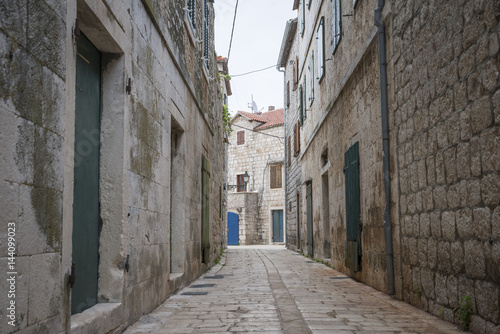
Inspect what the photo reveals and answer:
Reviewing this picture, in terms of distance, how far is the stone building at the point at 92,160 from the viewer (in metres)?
2.07

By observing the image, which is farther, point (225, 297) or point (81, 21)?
point (225, 297)

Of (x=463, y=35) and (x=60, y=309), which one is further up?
(x=463, y=35)

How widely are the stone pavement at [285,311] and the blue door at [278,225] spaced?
21.9 m

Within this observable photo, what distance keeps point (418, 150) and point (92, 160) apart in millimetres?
2927

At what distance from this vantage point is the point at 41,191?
2.30 meters

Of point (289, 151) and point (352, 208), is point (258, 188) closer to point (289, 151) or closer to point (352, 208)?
point (289, 151)

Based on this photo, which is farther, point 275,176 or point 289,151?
point 275,176

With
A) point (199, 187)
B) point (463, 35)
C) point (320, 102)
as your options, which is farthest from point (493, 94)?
point (320, 102)

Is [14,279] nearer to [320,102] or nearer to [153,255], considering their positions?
[153,255]

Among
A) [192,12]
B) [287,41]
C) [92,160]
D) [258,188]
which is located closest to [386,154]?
[92,160]

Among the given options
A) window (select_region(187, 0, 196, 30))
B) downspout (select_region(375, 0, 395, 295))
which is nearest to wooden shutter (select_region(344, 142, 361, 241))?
downspout (select_region(375, 0, 395, 295))

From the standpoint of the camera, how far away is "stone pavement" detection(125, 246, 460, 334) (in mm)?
3842

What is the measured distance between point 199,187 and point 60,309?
584 centimetres

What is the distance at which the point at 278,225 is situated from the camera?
29.0 meters
